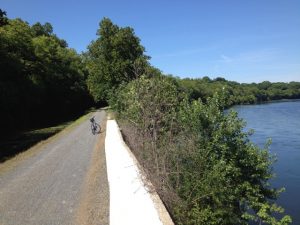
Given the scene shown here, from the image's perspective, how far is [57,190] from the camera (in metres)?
12.4

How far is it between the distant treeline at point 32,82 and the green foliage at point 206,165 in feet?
66.9

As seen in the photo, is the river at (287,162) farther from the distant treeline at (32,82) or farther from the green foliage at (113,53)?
the distant treeline at (32,82)

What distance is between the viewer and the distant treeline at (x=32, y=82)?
3941 cm

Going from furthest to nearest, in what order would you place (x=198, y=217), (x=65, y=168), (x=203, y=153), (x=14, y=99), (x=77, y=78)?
(x=77, y=78)
(x=14, y=99)
(x=65, y=168)
(x=203, y=153)
(x=198, y=217)

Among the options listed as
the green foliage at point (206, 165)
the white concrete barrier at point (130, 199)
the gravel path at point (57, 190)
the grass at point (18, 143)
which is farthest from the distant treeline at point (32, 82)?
the green foliage at point (206, 165)

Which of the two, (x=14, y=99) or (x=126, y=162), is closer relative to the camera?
(x=126, y=162)

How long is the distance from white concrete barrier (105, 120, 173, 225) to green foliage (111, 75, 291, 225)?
642 mm

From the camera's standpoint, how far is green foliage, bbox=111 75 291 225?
10.7m

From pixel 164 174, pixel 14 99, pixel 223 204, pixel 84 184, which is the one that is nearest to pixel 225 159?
pixel 223 204

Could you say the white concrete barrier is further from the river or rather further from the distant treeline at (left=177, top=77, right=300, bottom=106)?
the distant treeline at (left=177, top=77, right=300, bottom=106)

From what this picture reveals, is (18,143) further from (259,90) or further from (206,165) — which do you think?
(259,90)

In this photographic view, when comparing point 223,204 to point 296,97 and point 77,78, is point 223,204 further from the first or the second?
point 296,97

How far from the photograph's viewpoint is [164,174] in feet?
35.4

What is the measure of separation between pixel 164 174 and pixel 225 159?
276 centimetres
